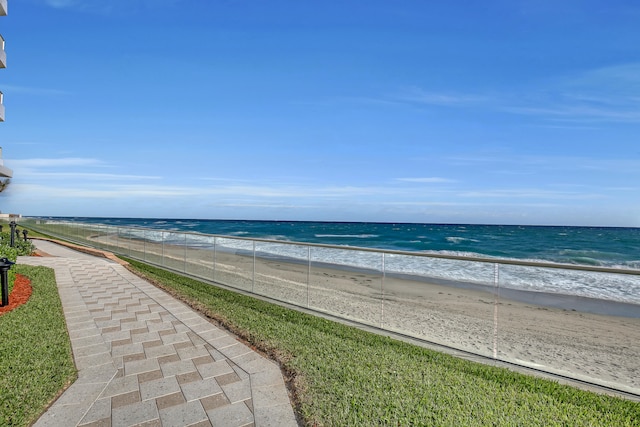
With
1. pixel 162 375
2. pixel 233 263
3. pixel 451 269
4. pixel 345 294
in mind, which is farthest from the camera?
pixel 451 269

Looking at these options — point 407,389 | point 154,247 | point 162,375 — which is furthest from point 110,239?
point 407,389

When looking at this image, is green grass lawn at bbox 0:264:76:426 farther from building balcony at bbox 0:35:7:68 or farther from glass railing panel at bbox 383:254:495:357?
building balcony at bbox 0:35:7:68

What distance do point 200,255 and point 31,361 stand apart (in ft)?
21.0

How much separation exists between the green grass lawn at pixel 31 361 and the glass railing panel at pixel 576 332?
499 cm

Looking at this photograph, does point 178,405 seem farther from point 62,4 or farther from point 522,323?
point 62,4

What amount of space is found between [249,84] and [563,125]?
584 inches

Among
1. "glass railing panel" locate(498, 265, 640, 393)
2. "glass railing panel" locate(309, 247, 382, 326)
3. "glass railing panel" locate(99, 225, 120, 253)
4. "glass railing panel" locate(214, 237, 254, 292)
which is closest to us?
"glass railing panel" locate(498, 265, 640, 393)

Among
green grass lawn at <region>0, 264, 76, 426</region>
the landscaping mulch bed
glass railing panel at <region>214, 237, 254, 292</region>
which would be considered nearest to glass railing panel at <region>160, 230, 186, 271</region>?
glass railing panel at <region>214, 237, 254, 292</region>

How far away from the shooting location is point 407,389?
328 centimetres

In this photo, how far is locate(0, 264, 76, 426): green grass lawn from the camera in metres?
2.90

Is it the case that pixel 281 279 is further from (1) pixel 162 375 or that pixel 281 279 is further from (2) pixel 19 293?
(2) pixel 19 293

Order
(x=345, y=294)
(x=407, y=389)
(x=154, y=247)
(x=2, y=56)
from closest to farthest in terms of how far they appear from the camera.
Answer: (x=407, y=389)
(x=345, y=294)
(x=154, y=247)
(x=2, y=56)

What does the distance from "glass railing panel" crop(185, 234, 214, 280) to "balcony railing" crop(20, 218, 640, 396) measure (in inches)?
1.2

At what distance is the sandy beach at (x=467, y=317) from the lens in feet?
15.3
